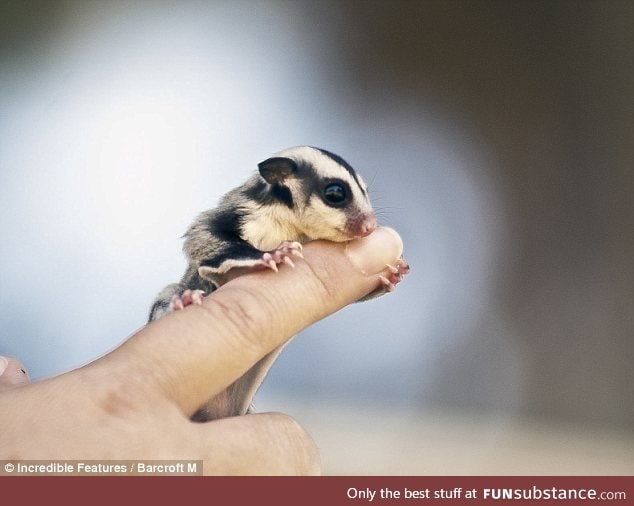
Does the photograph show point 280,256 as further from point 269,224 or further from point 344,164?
point 344,164

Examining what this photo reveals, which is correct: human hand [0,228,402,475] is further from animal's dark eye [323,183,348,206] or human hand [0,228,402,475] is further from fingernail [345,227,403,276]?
animal's dark eye [323,183,348,206]

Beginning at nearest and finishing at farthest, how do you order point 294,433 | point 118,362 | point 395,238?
point 118,362, point 294,433, point 395,238

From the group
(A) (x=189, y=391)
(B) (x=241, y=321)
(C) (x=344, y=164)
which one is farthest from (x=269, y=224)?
(A) (x=189, y=391)

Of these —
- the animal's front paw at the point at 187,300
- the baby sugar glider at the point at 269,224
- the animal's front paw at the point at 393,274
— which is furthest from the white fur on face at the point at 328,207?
the animal's front paw at the point at 187,300

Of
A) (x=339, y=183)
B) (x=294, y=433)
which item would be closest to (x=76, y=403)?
(x=294, y=433)

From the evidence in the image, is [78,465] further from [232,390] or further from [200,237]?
[200,237]

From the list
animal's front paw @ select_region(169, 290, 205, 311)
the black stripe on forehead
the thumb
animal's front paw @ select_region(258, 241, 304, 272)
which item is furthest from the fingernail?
animal's front paw @ select_region(169, 290, 205, 311)
